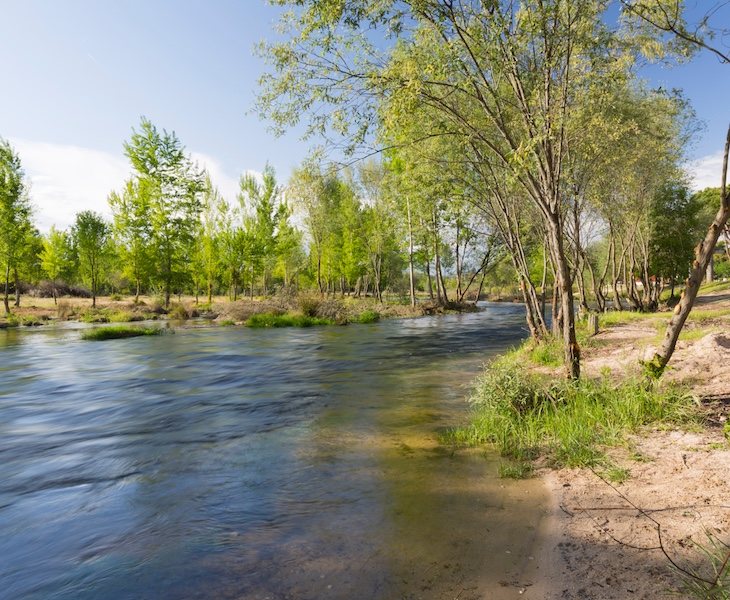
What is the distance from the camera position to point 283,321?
3356cm

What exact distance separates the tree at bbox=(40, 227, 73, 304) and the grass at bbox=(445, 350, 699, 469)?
59.2 m

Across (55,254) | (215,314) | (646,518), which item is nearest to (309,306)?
(215,314)

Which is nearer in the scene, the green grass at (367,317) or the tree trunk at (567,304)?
the tree trunk at (567,304)

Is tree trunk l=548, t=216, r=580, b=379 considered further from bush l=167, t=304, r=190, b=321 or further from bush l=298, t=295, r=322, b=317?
bush l=167, t=304, r=190, b=321

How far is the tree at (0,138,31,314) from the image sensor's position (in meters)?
36.1

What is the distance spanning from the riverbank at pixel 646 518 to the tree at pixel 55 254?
202ft

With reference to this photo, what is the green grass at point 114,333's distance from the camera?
84.6ft

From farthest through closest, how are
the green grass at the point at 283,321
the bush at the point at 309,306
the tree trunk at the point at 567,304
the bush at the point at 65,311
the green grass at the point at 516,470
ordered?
the bush at the point at 65,311 < the bush at the point at 309,306 < the green grass at the point at 283,321 < the tree trunk at the point at 567,304 < the green grass at the point at 516,470

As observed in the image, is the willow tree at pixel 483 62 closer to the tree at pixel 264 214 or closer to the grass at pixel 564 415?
the grass at pixel 564 415

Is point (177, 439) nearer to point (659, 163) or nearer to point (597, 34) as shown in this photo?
point (597, 34)

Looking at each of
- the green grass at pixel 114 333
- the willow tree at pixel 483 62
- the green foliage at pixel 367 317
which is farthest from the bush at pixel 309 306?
the willow tree at pixel 483 62

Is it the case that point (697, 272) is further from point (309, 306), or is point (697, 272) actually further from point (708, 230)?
point (309, 306)

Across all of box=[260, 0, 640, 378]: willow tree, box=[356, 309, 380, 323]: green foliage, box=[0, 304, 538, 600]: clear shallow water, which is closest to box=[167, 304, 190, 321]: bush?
box=[356, 309, 380, 323]: green foliage

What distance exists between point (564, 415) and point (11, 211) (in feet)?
147
